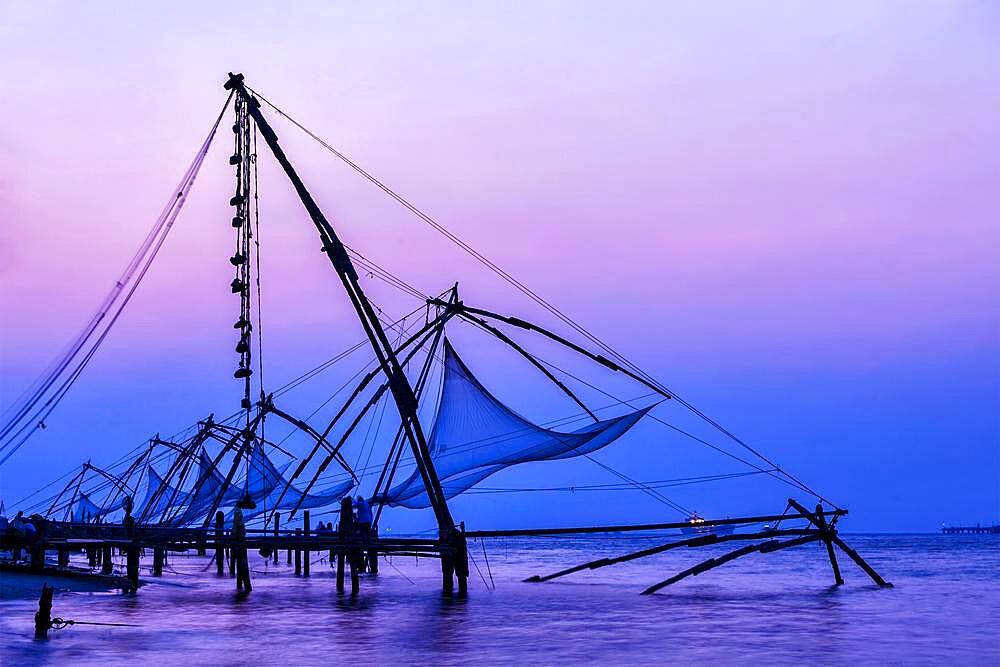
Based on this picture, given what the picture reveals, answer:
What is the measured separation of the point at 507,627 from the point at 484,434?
474 cm

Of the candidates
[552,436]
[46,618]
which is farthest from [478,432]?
[46,618]

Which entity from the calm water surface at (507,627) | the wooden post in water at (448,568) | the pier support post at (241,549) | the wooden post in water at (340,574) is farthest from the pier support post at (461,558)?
the pier support post at (241,549)

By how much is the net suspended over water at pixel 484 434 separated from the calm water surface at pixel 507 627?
8.41 feet

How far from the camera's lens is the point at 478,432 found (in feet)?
65.3

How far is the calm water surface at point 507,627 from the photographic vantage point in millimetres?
12578

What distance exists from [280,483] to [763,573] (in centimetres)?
1828

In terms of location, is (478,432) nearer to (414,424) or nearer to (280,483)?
(414,424)

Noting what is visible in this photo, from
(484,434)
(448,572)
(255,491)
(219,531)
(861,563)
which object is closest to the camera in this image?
(484,434)

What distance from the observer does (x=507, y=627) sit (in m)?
15.8

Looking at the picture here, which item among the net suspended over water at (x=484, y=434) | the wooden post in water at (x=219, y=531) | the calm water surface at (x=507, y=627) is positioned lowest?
the calm water surface at (x=507, y=627)

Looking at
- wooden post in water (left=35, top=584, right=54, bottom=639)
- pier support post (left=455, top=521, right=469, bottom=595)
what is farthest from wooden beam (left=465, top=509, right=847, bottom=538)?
wooden post in water (left=35, top=584, right=54, bottom=639)

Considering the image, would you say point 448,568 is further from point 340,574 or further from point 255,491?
point 255,491

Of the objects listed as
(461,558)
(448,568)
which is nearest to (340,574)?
(448,568)

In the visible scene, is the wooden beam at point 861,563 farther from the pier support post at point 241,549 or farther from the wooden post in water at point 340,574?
the pier support post at point 241,549
